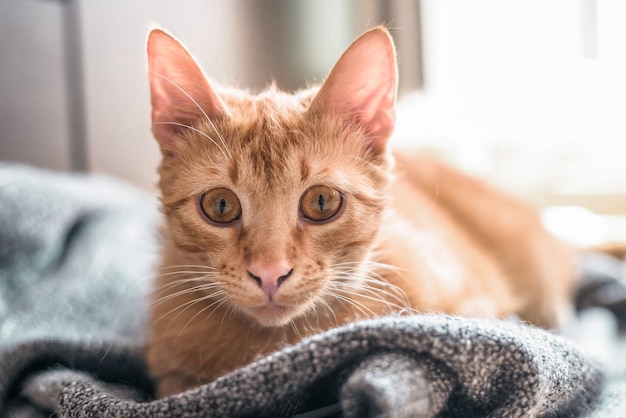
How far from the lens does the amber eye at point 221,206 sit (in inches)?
38.3

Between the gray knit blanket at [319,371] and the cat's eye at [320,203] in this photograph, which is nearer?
the gray knit blanket at [319,371]

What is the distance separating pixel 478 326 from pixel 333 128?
1.33 ft

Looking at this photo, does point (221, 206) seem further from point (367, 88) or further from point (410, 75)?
point (410, 75)

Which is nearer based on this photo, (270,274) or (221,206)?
(270,274)

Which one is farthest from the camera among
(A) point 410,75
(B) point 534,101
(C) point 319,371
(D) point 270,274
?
(B) point 534,101

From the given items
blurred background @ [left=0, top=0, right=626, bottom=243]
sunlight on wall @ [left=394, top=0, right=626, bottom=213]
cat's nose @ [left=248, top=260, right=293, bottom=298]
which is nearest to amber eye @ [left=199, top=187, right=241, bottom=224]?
cat's nose @ [left=248, top=260, right=293, bottom=298]

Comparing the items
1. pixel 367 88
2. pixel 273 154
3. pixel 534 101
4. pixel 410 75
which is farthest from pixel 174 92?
pixel 534 101

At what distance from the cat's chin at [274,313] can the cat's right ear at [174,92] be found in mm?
322

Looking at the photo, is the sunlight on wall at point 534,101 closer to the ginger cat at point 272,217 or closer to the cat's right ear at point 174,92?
the ginger cat at point 272,217

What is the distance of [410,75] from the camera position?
4.13 ft

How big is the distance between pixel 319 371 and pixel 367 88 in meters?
0.48

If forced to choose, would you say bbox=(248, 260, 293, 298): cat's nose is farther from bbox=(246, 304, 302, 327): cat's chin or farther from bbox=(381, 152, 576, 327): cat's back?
bbox=(381, 152, 576, 327): cat's back

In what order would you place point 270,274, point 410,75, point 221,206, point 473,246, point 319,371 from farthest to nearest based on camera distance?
point 473,246
point 410,75
point 221,206
point 270,274
point 319,371

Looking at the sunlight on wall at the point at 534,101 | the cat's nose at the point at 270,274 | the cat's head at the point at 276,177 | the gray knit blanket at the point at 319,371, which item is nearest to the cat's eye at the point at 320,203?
the cat's head at the point at 276,177
